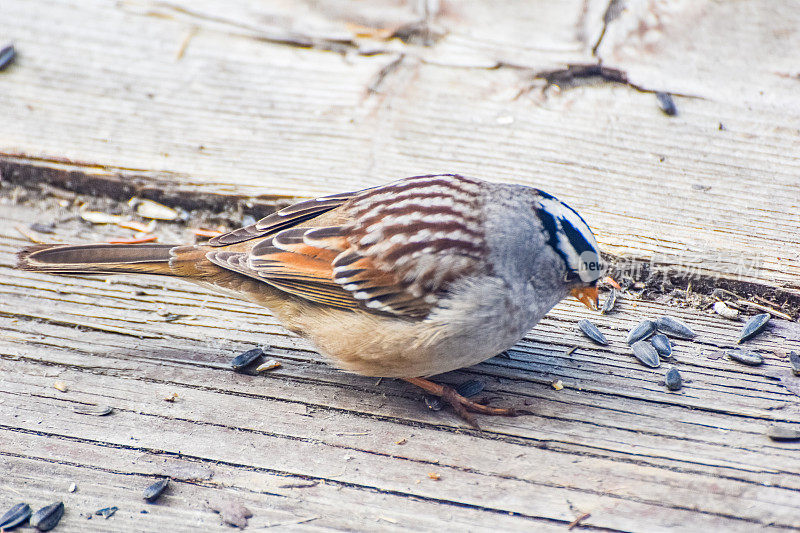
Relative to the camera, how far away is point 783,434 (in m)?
2.26

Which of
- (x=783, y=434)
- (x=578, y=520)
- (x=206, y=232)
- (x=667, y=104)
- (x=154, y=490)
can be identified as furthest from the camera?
(x=667, y=104)

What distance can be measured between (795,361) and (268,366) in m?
1.87

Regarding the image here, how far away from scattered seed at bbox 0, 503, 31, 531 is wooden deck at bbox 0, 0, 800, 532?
3 cm

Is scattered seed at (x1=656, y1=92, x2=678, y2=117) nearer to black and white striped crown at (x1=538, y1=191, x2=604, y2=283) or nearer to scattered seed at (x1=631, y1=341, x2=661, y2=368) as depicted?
black and white striped crown at (x1=538, y1=191, x2=604, y2=283)

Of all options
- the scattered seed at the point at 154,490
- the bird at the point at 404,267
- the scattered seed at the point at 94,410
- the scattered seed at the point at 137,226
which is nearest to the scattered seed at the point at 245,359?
the bird at the point at 404,267

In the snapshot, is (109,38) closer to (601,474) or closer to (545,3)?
(545,3)

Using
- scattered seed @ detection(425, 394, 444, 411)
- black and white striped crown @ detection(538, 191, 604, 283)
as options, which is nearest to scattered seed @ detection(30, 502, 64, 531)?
scattered seed @ detection(425, 394, 444, 411)

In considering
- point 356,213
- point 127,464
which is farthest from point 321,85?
point 127,464

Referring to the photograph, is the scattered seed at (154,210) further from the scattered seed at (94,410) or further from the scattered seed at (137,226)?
the scattered seed at (94,410)

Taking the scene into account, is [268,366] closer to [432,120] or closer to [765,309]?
[432,120]

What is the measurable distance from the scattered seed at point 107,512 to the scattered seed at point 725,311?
224 centimetres

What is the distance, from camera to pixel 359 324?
2.79 m

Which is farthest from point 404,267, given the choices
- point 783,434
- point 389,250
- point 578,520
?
point 783,434

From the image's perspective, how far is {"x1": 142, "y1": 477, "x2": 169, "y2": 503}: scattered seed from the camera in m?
2.12
